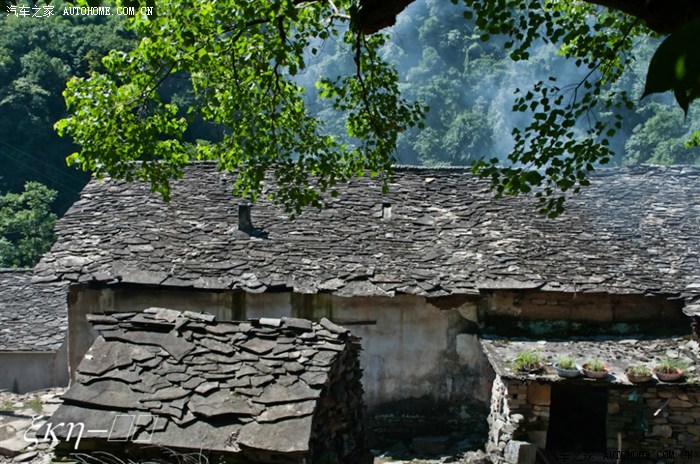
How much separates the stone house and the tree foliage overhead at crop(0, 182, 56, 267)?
62.4 feet

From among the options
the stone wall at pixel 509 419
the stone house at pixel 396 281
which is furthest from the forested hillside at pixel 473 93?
the stone wall at pixel 509 419

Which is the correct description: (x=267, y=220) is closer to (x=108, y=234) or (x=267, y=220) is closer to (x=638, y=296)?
(x=108, y=234)

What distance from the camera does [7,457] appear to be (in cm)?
725

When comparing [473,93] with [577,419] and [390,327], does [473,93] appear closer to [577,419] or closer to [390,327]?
[577,419]

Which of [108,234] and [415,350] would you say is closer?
[415,350]

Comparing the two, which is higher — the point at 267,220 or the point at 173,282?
the point at 267,220

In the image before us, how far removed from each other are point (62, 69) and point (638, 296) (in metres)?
37.8

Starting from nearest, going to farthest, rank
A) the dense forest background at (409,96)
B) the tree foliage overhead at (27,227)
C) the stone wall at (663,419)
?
the stone wall at (663,419), the tree foliage overhead at (27,227), the dense forest background at (409,96)

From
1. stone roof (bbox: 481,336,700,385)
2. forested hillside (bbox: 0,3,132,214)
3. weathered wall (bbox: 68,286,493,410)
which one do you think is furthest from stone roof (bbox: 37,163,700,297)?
forested hillside (bbox: 0,3,132,214)

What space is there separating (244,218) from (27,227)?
874 inches

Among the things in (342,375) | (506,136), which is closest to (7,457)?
(342,375)

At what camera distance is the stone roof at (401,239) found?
42.4 feet

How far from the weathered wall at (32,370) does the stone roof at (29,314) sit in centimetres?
36

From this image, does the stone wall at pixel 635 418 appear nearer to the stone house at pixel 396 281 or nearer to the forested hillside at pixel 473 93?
the stone house at pixel 396 281
